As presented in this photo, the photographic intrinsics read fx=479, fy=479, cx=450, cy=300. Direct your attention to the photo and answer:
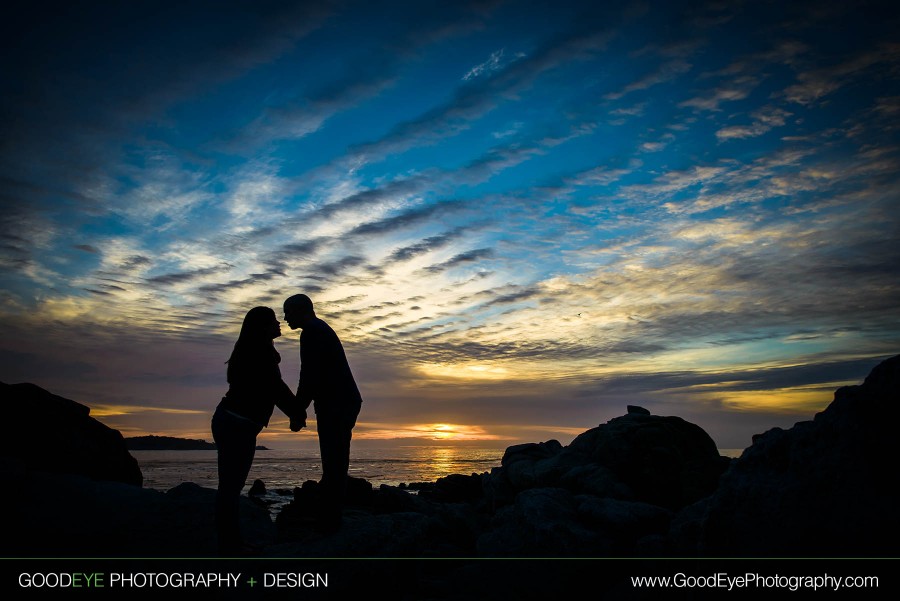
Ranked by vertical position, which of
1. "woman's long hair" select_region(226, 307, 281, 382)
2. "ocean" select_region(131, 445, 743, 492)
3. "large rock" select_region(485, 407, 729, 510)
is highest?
"woman's long hair" select_region(226, 307, 281, 382)

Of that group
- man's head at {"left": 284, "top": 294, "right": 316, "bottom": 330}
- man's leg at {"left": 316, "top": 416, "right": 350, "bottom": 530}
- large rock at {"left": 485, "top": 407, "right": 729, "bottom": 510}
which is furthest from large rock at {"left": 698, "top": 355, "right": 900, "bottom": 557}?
large rock at {"left": 485, "top": 407, "right": 729, "bottom": 510}

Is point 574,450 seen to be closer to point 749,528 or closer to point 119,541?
point 749,528

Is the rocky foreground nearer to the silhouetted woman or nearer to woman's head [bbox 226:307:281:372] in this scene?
the silhouetted woman

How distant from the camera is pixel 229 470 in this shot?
213 inches

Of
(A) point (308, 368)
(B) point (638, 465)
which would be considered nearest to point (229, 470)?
(A) point (308, 368)

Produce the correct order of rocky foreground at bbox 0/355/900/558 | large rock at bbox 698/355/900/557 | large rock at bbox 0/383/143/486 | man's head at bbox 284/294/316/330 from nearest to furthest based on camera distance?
large rock at bbox 698/355/900/557 → rocky foreground at bbox 0/355/900/558 → man's head at bbox 284/294/316/330 → large rock at bbox 0/383/143/486

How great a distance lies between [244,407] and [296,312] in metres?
1.32

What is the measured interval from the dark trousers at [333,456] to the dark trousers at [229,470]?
89 cm

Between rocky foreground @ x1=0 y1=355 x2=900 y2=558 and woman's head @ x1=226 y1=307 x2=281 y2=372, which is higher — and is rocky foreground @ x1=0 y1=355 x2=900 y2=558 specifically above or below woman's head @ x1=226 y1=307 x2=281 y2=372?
below

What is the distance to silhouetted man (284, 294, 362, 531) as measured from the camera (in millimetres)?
5992

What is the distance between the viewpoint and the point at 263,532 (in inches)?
296

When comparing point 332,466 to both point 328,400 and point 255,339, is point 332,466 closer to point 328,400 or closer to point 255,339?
point 328,400

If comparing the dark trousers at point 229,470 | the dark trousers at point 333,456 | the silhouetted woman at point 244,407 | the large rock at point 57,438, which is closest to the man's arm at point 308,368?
the silhouetted woman at point 244,407

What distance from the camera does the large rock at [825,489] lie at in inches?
181
